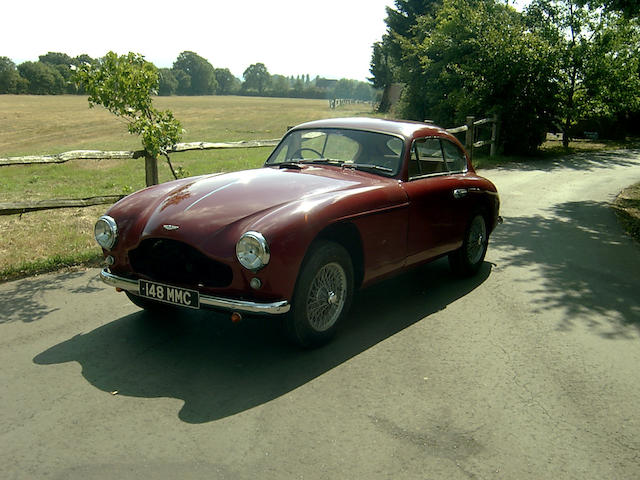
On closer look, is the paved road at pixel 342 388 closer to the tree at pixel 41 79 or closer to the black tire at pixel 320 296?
the black tire at pixel 320 296

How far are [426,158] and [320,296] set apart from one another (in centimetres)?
210

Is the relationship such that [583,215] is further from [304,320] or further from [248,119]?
[248,119]

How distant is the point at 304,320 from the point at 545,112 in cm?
1835

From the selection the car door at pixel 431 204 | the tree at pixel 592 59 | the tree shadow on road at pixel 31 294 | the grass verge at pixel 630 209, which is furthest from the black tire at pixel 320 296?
the tree at pixel 592 59

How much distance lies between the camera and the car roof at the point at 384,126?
19.0 ft

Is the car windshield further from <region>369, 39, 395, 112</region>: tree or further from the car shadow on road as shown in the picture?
<region>369, 39, 395, 112</region>: tree

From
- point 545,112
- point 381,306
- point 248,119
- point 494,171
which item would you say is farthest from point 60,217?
point 248,119

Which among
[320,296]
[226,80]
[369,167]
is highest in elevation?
[226,80]

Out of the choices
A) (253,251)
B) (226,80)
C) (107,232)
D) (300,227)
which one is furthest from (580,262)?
(226,80)

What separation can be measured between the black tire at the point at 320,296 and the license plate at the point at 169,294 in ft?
2.18

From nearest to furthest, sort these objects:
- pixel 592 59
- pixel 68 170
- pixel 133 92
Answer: pixel 133 92 → pixel 68 170 → pixel 592 59

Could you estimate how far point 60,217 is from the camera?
9352 millimetres

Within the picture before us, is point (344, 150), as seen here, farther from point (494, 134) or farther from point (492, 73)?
point (492, 73)

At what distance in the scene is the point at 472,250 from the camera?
6.68 metres
